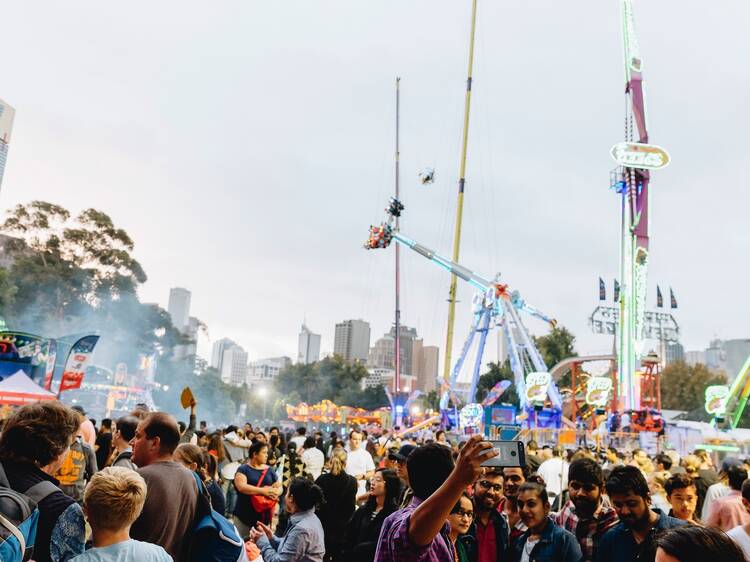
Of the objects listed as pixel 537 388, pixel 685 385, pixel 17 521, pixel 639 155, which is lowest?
pixel 17 521

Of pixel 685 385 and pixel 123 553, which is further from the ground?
pixel 685 385

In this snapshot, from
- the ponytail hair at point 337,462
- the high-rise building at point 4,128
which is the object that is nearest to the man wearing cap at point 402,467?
the ponytail hair at point 337,462

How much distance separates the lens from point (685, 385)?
60875 millimetres

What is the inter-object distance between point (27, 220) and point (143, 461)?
42943 mm

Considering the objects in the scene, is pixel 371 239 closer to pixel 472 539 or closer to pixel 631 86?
pixel 631 86

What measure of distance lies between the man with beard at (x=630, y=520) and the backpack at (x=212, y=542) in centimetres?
226

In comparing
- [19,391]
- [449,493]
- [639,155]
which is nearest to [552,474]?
[449,493]

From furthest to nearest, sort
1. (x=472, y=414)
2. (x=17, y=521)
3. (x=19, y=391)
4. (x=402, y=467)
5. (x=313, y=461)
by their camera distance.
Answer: (x=472, y=414)
(x=19, y=391)
(x=313, y=461)
(x=402, y=467)
(x=17, y=521)

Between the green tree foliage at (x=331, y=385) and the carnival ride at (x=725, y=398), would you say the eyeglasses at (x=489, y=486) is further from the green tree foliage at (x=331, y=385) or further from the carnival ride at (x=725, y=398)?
the green tree foliage at (x=331, y=385)

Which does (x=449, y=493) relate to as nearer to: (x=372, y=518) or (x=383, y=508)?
(x=383, y=508)

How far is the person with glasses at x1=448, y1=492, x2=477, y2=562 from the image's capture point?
11.8ft

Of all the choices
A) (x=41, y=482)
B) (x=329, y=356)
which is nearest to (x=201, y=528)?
(x=41, y=482)

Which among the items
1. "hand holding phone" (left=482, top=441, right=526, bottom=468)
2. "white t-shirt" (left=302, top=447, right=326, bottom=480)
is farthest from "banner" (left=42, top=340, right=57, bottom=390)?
"hand holding phone" (left=482, top=441, right=526, bottom=468)

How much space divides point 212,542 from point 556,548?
2187 mm
